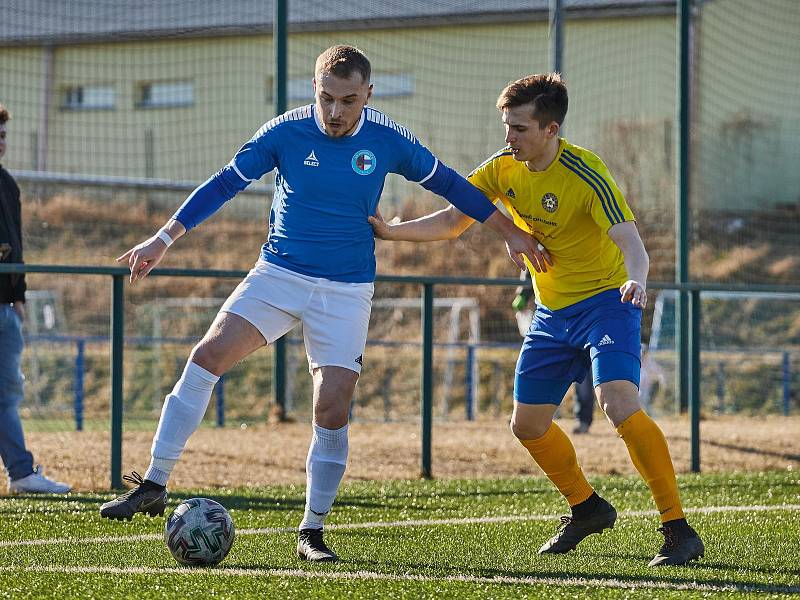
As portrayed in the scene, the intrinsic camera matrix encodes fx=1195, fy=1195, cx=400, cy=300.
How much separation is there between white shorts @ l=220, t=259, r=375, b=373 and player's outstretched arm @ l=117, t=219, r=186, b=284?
339 mm

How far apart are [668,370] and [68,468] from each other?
41.3 ft

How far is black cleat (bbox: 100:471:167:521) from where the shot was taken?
458cm

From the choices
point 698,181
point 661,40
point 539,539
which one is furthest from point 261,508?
point 698,181

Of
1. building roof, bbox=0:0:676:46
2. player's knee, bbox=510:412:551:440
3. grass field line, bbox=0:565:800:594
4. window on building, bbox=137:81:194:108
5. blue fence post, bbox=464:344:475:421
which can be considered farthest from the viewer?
blue fence post, bbox=464:344:475:421

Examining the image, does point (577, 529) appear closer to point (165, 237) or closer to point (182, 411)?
point (182, 411)

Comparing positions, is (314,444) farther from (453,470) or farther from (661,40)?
(661,40)

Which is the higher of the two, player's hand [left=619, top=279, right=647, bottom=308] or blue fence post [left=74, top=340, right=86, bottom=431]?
player's hand [left=619, top=279, right=647, bottom=308]

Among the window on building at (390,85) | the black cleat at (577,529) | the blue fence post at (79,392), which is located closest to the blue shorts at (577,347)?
the black cleat at (577,529)

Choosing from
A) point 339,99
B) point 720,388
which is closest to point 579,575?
point 339,99

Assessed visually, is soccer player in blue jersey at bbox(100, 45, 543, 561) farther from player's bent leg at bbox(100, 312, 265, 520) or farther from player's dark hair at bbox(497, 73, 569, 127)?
player's dark hair at bbox(497, 73, 569, 127)

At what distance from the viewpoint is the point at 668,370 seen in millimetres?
19156

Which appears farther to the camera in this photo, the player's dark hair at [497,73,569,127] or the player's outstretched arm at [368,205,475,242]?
the player's outstretched arm at [368,205,475,242]

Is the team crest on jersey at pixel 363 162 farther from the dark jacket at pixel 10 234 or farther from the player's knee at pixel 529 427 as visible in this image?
the dark jacket at pixel 10 234

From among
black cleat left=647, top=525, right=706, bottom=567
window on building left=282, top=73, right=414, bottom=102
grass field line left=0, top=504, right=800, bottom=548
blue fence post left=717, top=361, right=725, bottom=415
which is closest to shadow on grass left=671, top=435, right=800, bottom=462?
grass field line left=0, top=504, right=800, bottom=548
